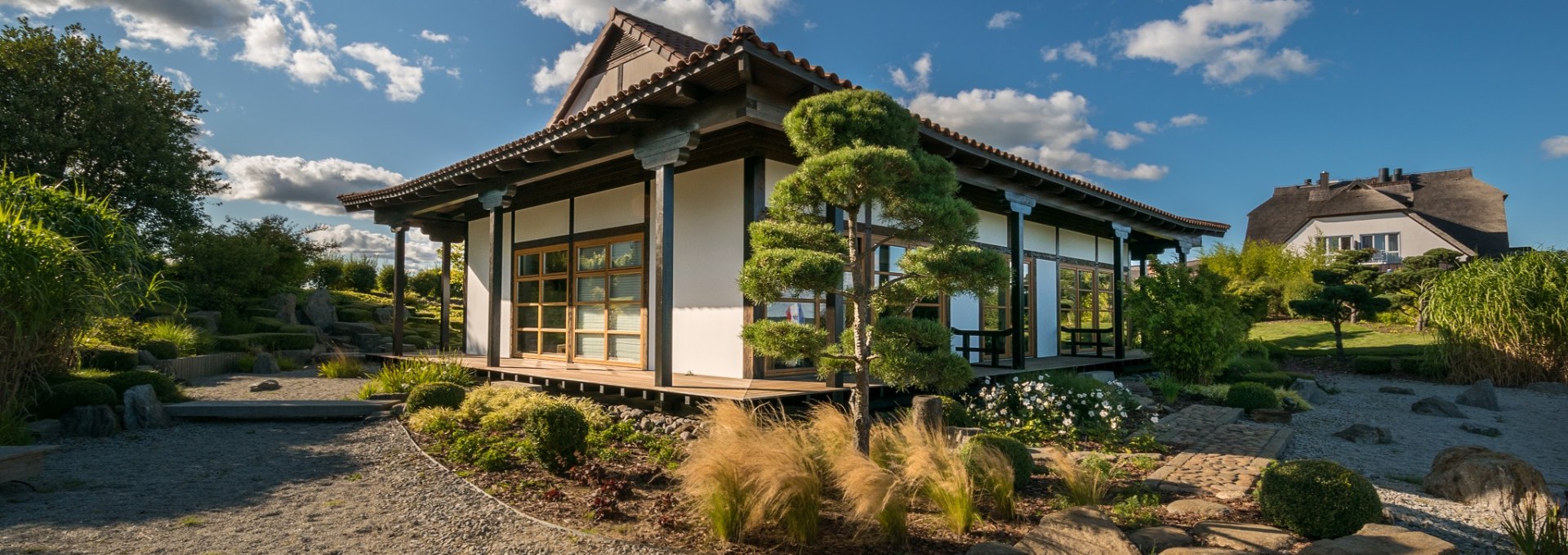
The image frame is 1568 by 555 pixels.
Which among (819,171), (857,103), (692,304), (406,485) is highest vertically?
(857,103)

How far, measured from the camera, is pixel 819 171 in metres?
4.53

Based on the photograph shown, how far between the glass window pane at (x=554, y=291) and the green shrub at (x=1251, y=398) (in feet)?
27.3

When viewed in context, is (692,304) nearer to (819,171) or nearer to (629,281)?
(629,281)

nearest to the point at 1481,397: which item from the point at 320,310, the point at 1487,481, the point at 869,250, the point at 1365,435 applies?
the point at 1365,435

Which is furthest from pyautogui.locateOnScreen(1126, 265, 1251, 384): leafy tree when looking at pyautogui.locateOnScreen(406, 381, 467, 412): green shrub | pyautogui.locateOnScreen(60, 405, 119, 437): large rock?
pyautogui.locateOnScreen(60, 405, 119, 437): large rock

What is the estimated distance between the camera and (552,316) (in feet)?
34.0

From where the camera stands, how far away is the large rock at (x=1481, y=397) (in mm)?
9648

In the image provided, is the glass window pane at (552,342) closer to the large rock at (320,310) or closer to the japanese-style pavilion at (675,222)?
the japanese-style pavilion at (675,222)

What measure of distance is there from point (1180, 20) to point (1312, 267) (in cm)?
2061

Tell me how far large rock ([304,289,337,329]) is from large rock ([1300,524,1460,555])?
Answer: 707 inches

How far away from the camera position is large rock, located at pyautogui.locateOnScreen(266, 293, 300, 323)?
1605 centimetres

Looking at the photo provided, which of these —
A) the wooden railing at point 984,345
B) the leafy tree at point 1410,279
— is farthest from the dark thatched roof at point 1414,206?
the wooden railing at point 984,345

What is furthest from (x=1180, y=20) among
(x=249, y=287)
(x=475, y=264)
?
(x=249, y=287)

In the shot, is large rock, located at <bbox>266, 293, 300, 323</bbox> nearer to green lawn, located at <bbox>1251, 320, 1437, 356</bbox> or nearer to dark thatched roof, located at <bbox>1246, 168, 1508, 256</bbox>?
green lawn, located at <bbox>1251, 320, 1437, 356</bbox>
